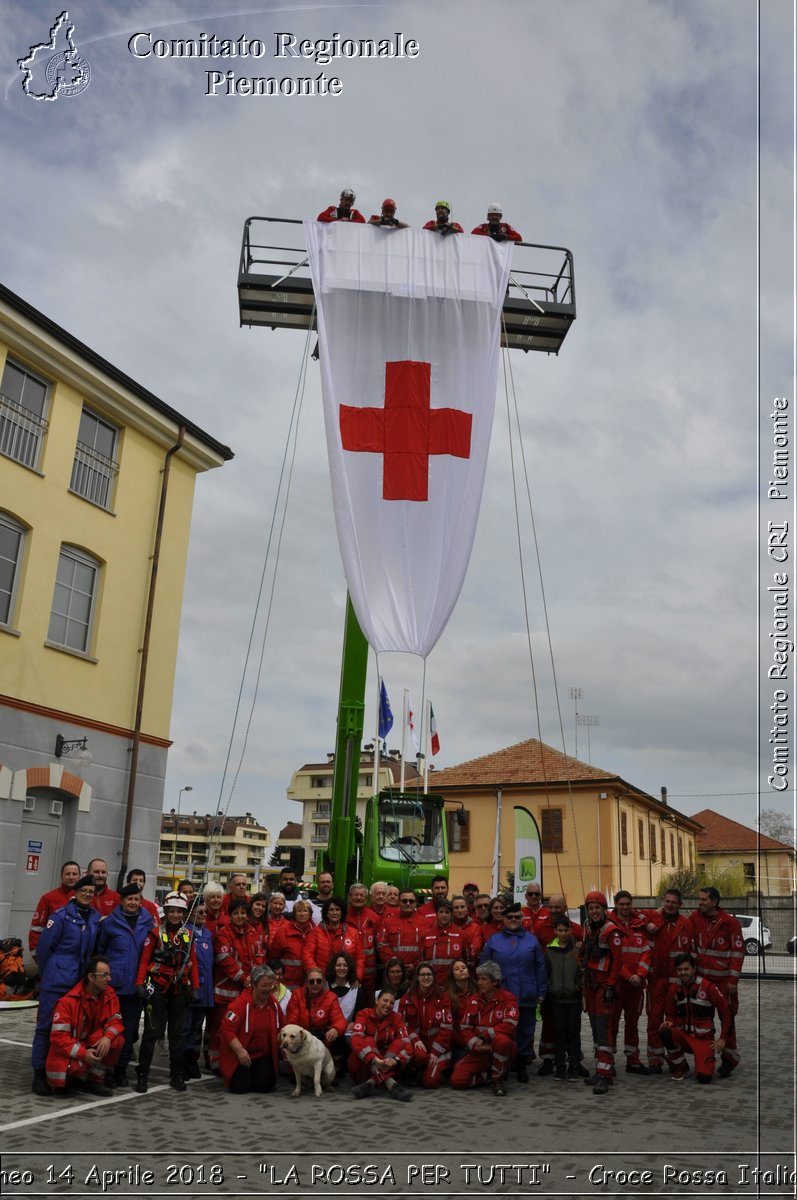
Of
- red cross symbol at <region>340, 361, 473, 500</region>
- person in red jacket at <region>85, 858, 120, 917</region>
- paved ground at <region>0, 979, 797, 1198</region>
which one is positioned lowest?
paved ground at <region>0, 979, 797, 1198</region>

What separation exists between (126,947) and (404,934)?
2924mm

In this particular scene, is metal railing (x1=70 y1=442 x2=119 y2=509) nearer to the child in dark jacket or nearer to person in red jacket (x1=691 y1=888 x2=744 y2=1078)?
the child in dark jacket

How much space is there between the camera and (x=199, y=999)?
27.2ft

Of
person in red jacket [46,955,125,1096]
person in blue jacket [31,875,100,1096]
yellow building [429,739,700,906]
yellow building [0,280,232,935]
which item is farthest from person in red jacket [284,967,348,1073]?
yellow building [429,739,700,906]

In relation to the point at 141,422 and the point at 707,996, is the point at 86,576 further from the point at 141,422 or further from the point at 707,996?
the point at 707,996

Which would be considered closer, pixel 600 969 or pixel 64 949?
pixel 64 949

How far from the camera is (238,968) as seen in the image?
8711 millimetres

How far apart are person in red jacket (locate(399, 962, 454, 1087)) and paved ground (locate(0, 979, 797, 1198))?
10.3 inches

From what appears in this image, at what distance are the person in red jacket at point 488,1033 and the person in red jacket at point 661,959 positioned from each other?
1.59 m

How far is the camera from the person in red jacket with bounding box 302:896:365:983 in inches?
361

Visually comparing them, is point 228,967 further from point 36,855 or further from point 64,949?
point 36,855

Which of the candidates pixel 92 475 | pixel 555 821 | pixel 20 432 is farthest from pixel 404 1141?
pixel 555 821

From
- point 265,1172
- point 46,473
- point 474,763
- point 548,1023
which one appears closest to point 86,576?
point 46,473

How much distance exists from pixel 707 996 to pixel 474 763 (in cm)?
3463
